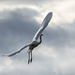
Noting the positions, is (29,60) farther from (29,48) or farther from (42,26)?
(42,26)

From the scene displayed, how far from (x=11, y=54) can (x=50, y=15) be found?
12.5 meters

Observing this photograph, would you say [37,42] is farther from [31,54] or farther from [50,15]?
[50,15]

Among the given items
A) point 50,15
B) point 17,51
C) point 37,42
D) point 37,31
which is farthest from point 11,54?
point 50,15

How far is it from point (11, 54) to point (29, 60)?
354cm

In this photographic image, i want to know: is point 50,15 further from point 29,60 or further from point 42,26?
point 29,60

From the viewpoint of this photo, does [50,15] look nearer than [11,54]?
No

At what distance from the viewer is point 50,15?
55531mm

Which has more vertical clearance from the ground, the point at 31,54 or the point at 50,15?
the point at 50,15

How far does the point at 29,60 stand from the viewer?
4938 cm

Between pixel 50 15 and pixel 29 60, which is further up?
pixel 50 15

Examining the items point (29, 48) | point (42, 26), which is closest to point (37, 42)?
point (29, 48)

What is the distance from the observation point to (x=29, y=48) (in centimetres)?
5041

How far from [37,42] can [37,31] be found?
5.23 metres

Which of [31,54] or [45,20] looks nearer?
[31,54]
